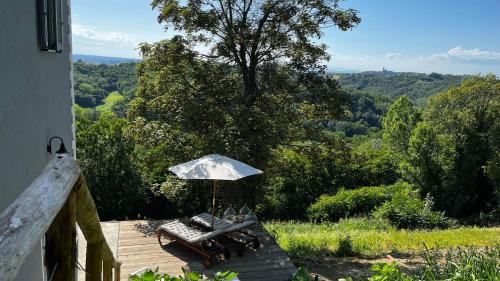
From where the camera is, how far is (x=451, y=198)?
79.4 feet

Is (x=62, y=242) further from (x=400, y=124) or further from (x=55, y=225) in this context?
(x=400, y=124)

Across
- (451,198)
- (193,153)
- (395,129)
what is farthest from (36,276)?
(395,129)

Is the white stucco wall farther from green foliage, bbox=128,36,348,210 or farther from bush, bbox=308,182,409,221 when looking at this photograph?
bush, bbox=308,182,409,221

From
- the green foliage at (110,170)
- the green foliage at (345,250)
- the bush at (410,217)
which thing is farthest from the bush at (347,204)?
the green foliage at (345,250)

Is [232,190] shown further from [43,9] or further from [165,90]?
[43,9]

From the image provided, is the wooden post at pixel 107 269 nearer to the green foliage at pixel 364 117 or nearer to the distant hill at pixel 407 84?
the green foliage at pixel 364 117

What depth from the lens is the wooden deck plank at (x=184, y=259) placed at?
267 inches

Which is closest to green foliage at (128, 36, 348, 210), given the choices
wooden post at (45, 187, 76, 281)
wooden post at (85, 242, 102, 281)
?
wooden post at (85, 242, 102, 281)

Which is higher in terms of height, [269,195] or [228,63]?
[228,63]

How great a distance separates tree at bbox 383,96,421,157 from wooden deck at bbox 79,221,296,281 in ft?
75.1

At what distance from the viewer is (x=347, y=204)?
23.4m

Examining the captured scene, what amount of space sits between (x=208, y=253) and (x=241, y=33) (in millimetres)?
5292

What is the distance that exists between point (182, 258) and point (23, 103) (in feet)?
17.3

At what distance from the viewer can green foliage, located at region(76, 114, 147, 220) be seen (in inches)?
661
